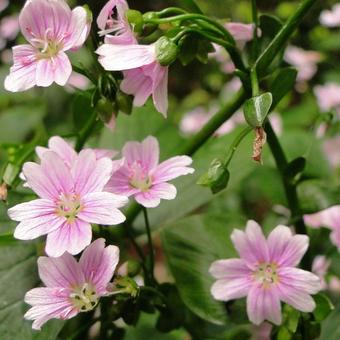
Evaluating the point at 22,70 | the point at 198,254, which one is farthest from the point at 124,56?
the point at 198,254

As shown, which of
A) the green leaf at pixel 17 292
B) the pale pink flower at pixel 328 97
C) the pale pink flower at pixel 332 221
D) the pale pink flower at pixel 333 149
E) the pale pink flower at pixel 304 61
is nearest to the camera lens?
the green leaf at pixel 17 292

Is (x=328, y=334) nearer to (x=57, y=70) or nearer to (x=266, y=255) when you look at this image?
(x=266, y=255)

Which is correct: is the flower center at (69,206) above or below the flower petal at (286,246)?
above

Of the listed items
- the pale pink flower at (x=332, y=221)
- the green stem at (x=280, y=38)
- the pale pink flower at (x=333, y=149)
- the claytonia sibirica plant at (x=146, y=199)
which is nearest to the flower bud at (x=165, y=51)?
the claytonia sibirica plant at (x=146, y=199)

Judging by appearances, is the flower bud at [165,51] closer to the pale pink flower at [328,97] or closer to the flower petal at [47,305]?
the flower petal at [47,305]

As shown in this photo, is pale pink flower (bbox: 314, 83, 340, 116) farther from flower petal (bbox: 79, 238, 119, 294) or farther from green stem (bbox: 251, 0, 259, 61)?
flower petal (bbox: 79, 238, 119, 294)

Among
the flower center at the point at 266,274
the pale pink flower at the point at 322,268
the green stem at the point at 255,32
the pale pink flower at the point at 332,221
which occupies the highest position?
the green stem at the point at 255,32
